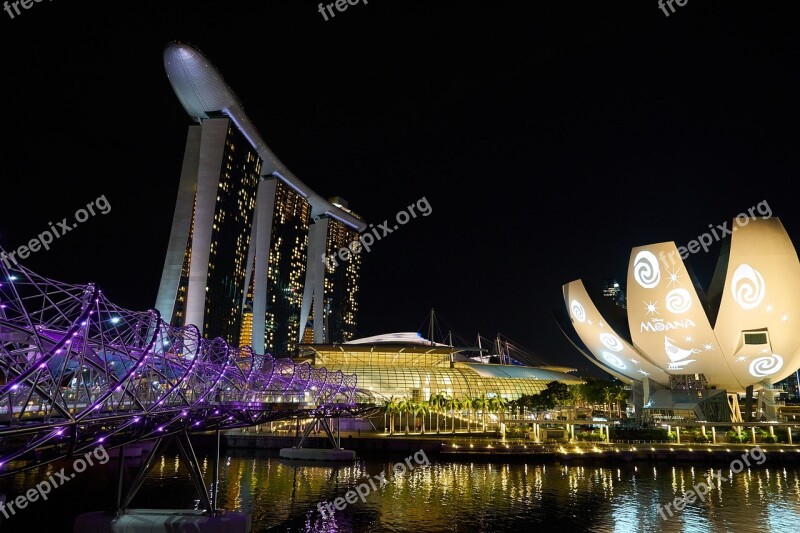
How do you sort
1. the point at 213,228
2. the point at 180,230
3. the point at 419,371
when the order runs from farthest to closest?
the point at 419,371 → the point at 213,228 → the point at 180,230

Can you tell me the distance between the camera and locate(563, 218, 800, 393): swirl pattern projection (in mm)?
47531

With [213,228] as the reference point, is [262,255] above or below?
above

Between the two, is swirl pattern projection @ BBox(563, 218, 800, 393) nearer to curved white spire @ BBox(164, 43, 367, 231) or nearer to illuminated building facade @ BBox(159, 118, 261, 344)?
illuminated building facade @ BBox(159, 118, 261, 344)

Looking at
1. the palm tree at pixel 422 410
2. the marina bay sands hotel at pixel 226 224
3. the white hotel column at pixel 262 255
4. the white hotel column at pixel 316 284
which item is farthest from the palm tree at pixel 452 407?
the white hotel column at pixel 316 284

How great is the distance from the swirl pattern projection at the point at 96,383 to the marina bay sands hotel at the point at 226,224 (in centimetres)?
3192

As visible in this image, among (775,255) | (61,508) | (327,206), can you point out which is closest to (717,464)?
(775,255)

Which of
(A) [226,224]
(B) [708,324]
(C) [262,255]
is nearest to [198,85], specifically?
(A) [226,224]

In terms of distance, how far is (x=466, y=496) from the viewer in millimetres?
29734

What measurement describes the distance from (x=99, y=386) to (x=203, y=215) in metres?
50.2

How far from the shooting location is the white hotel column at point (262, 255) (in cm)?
9231

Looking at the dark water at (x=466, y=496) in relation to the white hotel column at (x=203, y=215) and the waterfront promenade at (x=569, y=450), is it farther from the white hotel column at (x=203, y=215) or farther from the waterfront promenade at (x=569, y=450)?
the white hotel column at (x=203, y=215)

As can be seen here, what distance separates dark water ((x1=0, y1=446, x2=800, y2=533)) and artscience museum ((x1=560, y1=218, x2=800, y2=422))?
12.4m

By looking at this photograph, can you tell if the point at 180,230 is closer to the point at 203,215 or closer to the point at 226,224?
the point at 203,215

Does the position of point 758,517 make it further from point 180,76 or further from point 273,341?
point 273,341
